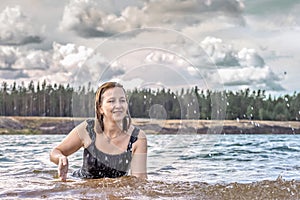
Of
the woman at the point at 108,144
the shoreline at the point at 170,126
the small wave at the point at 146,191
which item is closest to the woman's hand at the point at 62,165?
the small wave at the point at 146,191

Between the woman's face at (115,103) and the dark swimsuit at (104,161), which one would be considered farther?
the dark swimsuit at (104,161)

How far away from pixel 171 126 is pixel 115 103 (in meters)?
1.22

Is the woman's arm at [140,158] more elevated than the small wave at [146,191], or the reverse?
the woman's arm at [140,158]

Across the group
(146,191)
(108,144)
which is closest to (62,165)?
(146,191)

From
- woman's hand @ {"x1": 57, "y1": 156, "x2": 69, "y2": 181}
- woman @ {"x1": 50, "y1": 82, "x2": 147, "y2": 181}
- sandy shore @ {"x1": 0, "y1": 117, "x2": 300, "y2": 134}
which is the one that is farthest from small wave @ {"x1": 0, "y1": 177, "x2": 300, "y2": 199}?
sandy shore @ {"x1": 0, "y1": 117, "x2": 300, "y2": 134}

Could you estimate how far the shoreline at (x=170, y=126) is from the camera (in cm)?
686

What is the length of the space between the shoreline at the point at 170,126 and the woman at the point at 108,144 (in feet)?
1.08

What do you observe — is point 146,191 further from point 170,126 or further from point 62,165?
point 170,126

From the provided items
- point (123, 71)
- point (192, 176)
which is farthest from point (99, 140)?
point (192, 176)

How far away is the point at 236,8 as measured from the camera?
38.1 meters

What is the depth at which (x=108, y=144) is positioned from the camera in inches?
247

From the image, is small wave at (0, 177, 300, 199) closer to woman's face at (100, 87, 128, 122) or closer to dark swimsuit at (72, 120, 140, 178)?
dark swimsuit at (72, 120, 140, 178)

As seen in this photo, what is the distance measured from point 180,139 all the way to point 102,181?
1381 mm

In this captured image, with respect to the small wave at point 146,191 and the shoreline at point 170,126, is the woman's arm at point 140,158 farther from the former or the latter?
the shoreline at point 170,126
